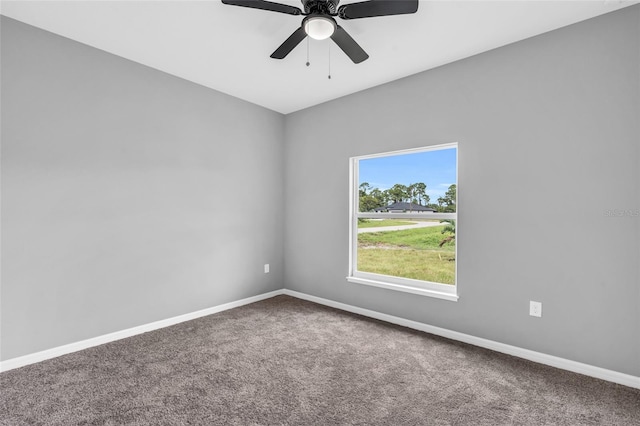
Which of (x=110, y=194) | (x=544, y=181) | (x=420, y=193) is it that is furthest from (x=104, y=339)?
(x=544, y=181)

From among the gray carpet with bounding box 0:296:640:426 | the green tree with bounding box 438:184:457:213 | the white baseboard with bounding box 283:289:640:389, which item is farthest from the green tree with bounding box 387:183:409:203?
the gray carpet with bounding box 0:296:640:426

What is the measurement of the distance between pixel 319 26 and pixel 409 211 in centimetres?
207

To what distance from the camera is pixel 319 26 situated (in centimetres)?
186

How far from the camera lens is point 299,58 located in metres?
2.78

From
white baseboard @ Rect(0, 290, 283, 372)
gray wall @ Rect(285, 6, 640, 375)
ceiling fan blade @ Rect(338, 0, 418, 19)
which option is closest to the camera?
ceiling fan blade @ Rect(338, 0, 418, 19)

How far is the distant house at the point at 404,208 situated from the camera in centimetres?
318

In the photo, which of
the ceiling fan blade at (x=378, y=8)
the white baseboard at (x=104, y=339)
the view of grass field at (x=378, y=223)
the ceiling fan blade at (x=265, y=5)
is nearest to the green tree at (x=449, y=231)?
the view of grass field at (x=378, y=223)

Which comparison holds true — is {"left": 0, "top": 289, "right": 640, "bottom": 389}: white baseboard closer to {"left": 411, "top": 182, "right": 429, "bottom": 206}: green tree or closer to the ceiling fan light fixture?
{"left": 411, "top": 182, "right": 429, "bottom": 206}: green tree

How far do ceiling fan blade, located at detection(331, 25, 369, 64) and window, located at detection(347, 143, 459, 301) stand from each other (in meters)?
1.26

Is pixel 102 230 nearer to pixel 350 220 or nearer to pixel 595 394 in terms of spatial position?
pixel 350 220

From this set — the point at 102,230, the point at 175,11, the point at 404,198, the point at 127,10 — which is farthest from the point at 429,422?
the point at 127,10

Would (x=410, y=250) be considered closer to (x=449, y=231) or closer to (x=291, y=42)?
(x=449, y=231)

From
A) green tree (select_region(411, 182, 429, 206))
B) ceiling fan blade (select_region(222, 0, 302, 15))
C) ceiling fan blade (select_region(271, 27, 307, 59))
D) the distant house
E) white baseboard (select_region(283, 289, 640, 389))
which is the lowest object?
white baseboard (select_region(283, 289, 640, 389))

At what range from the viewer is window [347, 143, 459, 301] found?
301 centimetres
